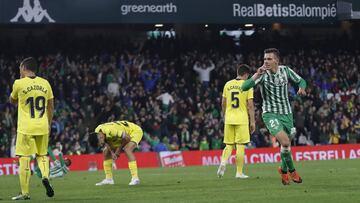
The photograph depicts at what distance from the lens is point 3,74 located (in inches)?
1353

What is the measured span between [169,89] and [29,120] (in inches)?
871

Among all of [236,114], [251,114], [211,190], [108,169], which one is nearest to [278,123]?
[211,190]

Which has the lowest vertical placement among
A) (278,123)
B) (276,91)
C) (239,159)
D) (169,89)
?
(239,159)

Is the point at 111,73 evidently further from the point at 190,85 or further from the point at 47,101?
the point at 47,101

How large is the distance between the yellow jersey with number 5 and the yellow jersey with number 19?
591 cm

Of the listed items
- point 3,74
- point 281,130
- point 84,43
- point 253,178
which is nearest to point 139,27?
point 84,43

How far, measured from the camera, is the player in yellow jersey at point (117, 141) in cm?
1712

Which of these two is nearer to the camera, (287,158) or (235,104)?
(287,158)

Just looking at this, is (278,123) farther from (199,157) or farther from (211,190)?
(199,157)

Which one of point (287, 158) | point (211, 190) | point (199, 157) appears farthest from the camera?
point (199, 157)

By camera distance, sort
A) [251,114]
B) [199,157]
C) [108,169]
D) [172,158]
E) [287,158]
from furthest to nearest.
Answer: [199,157] < [172,158] < [251,114] < [108,169] < [287,158]

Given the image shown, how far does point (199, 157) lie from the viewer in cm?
3092

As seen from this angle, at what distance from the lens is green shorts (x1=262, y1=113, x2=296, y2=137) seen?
1531cm

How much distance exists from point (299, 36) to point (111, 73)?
9652mm
